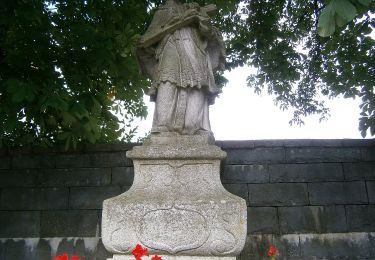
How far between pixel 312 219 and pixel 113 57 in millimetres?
3346

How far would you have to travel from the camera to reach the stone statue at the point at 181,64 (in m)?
4.28

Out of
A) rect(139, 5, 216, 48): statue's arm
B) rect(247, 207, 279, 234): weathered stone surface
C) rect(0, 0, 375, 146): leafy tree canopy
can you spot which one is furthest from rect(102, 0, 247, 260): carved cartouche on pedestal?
rect(247, 207, 279, 234): weathered stone surface

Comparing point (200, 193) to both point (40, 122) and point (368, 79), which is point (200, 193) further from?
point (368, 79)

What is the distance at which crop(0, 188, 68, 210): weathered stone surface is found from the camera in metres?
5.64

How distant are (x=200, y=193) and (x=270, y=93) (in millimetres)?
7282

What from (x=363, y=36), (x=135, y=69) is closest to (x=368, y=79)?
(x=363, y=36)

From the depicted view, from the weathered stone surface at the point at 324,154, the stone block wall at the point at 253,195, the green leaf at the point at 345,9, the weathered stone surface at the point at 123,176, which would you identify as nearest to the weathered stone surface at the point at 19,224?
the stone block wall at the point at 253,195

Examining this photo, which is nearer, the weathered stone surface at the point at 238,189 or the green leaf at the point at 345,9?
the green leaf at the point at 345,9

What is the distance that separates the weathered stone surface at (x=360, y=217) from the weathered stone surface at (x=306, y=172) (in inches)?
17.0

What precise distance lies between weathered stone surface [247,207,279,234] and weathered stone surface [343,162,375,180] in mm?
1100

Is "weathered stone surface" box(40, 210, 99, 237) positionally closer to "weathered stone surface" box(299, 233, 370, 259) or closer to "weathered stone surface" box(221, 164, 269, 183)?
"weathered stone surface" box(221, 164, 269, 183)

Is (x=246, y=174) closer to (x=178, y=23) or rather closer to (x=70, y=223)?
(x=178, y=23)

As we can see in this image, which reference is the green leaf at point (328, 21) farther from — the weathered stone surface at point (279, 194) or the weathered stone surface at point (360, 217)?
the weathered stone surface at point (360, 217)

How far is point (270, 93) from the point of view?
10.7 metres
